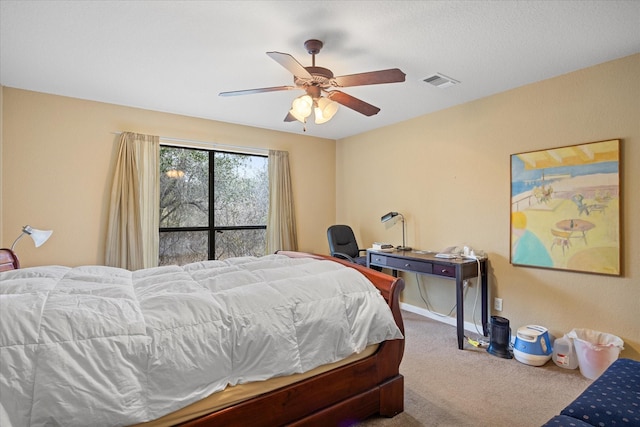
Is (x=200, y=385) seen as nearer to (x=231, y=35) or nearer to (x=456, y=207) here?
(x=231, y=35)

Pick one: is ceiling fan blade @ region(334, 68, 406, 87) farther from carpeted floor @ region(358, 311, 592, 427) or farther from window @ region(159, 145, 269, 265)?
window @ region(159, 145, 269, 265)

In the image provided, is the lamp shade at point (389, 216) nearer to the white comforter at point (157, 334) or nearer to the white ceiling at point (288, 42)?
the white ceiling at point (288, 42)

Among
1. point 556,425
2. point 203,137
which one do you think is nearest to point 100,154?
point 203,137

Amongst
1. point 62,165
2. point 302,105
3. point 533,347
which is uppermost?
point 302,105

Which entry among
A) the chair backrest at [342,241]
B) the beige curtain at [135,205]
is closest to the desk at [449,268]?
the chair backrest at [342,241]

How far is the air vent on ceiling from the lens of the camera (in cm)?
279

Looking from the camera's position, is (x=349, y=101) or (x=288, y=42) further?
(x=349, y=101)

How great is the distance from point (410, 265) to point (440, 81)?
187 centimetres

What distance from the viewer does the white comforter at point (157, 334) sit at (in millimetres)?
1117

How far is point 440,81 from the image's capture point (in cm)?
289

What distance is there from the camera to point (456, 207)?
11.8 ft

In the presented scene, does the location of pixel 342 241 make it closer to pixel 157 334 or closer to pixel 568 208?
pixel 568 208

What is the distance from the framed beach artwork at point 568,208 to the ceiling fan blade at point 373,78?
5.89 feet

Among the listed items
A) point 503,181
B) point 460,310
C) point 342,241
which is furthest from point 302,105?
point 342,241
